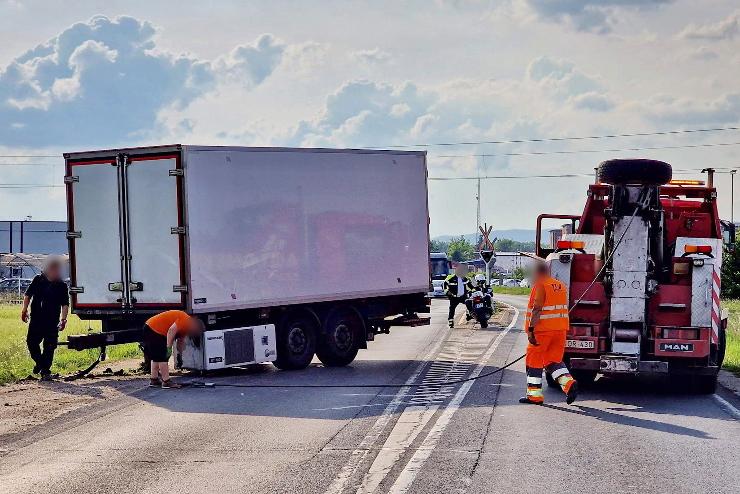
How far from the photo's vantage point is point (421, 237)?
19.7 metres

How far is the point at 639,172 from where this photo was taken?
14.4 m

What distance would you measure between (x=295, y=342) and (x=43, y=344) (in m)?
3.80

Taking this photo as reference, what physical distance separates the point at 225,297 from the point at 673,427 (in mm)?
7189

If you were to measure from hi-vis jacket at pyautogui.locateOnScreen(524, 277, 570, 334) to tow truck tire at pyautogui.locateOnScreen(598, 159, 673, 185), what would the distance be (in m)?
2.04

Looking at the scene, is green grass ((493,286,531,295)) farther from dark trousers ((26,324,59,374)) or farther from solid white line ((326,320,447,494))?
dark trousers ((26,324,59,374))

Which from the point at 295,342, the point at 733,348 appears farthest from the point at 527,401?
the point at 733,348

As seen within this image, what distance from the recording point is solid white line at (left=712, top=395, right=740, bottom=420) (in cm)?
1234

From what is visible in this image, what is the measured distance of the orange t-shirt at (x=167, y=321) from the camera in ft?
49.1

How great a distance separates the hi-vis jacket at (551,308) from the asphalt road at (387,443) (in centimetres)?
95

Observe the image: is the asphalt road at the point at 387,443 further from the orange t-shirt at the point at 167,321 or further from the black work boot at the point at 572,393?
the orange t-shirt at the point at 167,321

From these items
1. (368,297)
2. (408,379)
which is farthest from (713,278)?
(368,297)

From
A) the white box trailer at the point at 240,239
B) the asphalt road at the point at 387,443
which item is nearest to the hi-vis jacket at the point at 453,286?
the white box trailer at the point at 240,239

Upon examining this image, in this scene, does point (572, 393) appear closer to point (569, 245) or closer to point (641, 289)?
point (641, 289)

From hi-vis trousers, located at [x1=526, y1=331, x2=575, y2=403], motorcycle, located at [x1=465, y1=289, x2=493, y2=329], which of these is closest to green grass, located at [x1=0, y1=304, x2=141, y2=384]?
hi-vis trousers, located at [x1=526, y1=331, x2=575, y2=403]
